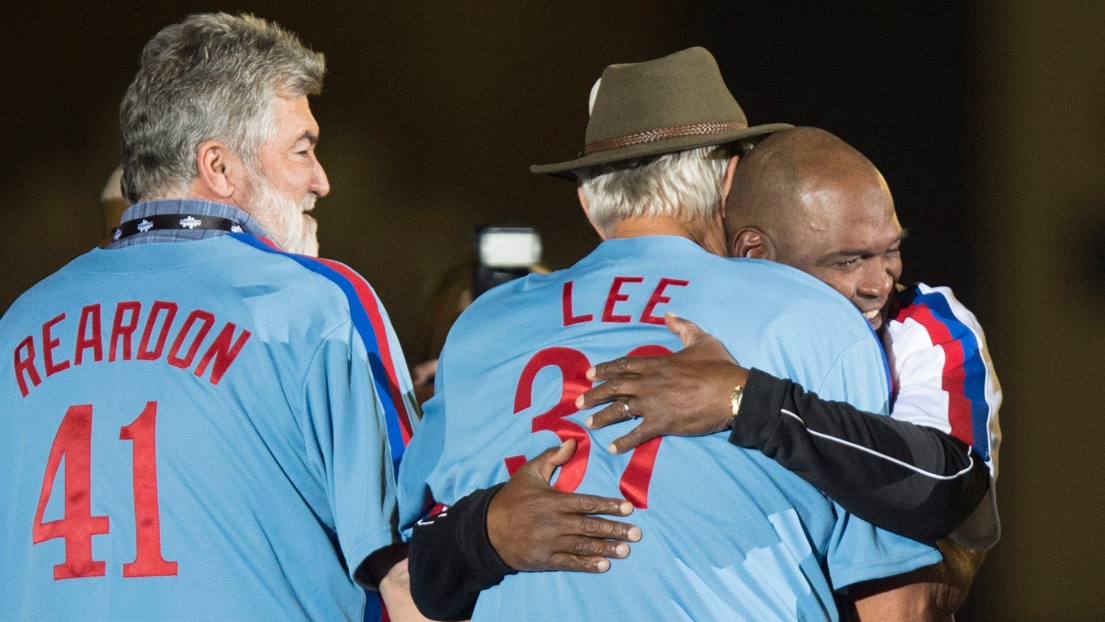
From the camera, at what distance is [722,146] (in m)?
1.65

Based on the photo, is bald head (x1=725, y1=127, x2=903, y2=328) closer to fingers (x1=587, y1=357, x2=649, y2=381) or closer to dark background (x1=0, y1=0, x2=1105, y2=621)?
fingers (x1=587, y1=357, x2=649, y2=381)

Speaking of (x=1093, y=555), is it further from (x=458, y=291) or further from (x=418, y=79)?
(x=418, y=79)

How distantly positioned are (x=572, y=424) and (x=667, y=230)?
313 millimetres

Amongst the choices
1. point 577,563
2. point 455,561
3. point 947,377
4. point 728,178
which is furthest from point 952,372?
point 455,561

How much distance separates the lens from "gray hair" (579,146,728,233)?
5.16 feet

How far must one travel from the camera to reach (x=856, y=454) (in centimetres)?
129

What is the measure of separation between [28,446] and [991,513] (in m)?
1.28

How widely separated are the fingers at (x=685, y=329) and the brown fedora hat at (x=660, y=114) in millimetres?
299

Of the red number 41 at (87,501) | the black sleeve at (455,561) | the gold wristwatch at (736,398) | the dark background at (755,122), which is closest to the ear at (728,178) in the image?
the gold wristwatch at (736,398)

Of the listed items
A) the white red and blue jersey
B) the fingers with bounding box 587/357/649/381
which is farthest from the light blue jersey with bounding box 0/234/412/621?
the white red and blue jersey

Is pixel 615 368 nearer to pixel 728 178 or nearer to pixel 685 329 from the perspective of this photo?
pixel 685 329

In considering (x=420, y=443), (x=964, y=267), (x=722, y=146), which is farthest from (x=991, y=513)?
(x=964, y=267)

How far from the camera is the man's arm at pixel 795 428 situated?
1.29m

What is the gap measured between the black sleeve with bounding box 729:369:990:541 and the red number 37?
11 centimetres
